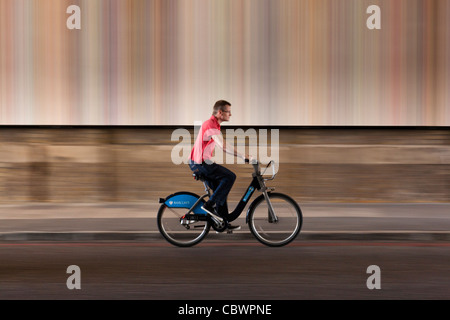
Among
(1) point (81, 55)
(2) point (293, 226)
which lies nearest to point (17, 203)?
(1) point (81, 55)

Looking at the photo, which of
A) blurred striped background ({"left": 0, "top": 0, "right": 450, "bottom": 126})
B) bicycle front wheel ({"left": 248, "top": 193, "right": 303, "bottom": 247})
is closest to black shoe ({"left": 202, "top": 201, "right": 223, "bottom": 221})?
bicycle front wheel ({"left": 248, "top": 193, "right": 303, "bottom": 247})

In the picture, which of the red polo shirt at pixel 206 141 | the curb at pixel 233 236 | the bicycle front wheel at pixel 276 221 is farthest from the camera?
the curb at pixel 233 236

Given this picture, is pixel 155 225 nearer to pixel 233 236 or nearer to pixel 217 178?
pixel 233 236

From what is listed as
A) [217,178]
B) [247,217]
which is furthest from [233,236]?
[217,178]

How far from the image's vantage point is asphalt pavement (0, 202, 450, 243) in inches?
333

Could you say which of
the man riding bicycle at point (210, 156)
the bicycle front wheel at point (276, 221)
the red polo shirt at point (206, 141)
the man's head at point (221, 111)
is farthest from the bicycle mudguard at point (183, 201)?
the man's head at point (221, 111)

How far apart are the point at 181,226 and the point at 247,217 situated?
0.86 m

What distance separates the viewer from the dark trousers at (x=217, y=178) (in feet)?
24.5

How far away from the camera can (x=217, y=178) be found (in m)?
7.52

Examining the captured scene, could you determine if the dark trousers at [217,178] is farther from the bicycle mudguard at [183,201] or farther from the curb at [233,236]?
the curb at [233,236]

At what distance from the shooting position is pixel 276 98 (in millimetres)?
12664

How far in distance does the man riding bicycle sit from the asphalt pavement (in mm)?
1046

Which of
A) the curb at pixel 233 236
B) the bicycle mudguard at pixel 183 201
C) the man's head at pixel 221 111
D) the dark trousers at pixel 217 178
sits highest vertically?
the man's head at pixel 221 111

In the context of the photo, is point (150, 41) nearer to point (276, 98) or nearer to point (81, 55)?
point (81, 55)
